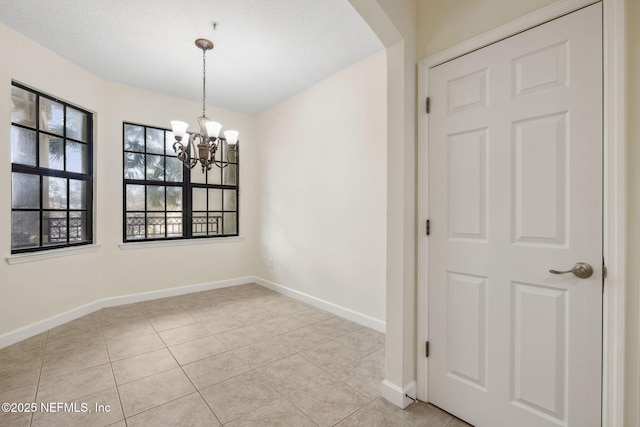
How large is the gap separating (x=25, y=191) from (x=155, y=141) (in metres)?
1.63

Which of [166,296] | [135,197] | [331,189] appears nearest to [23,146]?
[135,197]

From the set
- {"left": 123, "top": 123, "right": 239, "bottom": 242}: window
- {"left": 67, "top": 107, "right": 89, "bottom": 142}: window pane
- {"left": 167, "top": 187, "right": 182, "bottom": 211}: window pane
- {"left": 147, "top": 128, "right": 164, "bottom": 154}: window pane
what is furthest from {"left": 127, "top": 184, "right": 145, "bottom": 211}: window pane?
{"left": 67, "top": 107, "right": 89, "bottom": 142}: window pane

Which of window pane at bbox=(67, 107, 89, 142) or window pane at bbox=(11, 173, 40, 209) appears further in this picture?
window pane at bbox=(67, 107, 89, 142)

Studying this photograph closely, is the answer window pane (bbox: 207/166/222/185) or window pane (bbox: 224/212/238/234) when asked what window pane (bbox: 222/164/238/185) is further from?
window pane (bbox: 224/212/238/234)

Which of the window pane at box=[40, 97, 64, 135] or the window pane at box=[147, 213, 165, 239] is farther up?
the window pane at box=[40, 97, 64, 135]

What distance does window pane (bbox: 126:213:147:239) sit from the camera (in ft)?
13.4

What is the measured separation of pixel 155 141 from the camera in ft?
14.0

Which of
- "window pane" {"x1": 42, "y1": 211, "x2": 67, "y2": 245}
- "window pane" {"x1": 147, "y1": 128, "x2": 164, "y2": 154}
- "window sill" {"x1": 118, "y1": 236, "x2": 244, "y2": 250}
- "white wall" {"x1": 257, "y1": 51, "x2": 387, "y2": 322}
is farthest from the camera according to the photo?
"window pane" {"x1": 147, "y1": 128, "x2": 164, "y2": 154}

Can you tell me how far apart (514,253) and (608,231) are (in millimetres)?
380

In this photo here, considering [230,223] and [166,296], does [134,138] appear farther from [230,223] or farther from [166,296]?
[166,296]

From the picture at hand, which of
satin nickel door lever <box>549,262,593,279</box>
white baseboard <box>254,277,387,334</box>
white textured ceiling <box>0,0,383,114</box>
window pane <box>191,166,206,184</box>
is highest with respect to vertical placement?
white textured ceiling <box>0,0,383,114</box>

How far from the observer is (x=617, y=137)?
4.06 feet

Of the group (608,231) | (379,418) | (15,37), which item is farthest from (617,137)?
(15,37)

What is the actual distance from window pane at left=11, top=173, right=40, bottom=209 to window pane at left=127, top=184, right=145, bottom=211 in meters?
1.03
